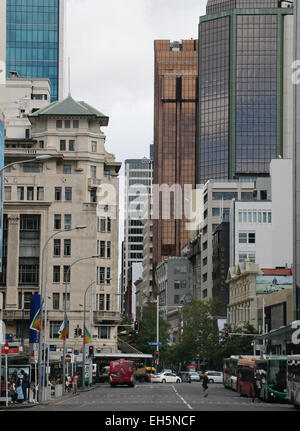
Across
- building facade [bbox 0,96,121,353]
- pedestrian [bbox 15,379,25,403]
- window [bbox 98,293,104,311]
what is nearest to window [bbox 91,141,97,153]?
building facade [bbox 0,96,121,353]

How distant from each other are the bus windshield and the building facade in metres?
68.0

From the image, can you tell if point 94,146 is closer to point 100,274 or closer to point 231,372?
point 100,274

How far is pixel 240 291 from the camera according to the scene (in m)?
144

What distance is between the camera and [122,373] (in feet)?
316

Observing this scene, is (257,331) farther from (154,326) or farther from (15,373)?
(15,373)

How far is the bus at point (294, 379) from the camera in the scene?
49866mm

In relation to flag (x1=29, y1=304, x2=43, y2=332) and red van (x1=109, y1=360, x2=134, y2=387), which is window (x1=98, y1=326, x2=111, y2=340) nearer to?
red van (x1=109, y1=360, x2=134, y2=387)

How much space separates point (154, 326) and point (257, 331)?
41.5 m

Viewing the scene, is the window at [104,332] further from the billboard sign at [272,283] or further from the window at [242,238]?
the window at [242,238]

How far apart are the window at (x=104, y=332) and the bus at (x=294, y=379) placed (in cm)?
7922

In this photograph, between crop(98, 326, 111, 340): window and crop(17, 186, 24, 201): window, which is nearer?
crop(98, 326, 111, 340): window

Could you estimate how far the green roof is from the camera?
140m

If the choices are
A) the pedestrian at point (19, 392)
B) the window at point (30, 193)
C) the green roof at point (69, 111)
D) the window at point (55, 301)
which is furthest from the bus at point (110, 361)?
the pedestrian at point (19, 392)
